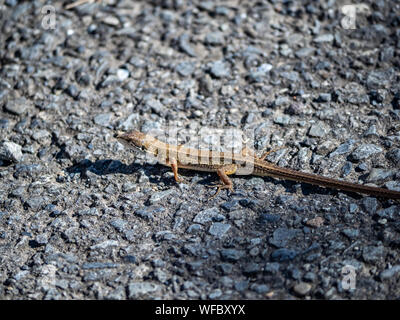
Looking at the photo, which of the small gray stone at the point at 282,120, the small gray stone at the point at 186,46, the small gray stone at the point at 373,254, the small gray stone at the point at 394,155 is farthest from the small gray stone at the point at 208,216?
the small gray stone at the point at 186,46

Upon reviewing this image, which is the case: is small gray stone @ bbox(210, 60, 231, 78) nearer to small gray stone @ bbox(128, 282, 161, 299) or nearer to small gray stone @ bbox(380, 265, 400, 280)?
small gray stone @ bbox(128, 282, 161, 299)

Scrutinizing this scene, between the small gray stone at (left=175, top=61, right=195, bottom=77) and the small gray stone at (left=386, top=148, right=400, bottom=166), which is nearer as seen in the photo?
the small gray stone at (left=386, top=148, right=400, bottom=166)

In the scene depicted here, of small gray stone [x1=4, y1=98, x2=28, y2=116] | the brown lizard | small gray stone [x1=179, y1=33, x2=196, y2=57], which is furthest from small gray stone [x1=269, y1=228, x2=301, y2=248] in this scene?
small gray stone [x1=4, y1=98, x2=28, y2=116]

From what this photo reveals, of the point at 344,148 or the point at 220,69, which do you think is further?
the point at 220,69

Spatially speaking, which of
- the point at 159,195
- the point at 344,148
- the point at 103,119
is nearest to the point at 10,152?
the point at 103,119

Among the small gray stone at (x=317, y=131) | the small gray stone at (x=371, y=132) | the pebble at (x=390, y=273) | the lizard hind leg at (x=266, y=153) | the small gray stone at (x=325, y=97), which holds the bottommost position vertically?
the pebble at (x=390, y=273)

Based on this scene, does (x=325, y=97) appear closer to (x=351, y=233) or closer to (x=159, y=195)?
(x=351, y=233)

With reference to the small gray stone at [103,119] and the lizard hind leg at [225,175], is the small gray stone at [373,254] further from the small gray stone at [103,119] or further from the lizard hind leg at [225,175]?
the small gray stone at [103,119]
